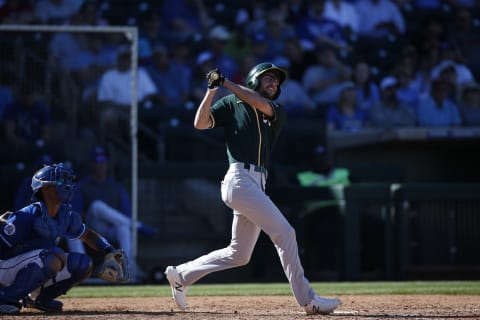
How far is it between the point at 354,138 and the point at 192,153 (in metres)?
2.46

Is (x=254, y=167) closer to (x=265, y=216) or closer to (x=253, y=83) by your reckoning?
(x=265, y=216)

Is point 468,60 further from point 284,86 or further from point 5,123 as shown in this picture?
point 5,123

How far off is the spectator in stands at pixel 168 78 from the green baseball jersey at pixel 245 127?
22.3 ft

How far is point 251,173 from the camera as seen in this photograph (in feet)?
21.1

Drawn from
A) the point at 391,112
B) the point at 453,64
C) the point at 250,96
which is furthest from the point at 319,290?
the point at 453,64

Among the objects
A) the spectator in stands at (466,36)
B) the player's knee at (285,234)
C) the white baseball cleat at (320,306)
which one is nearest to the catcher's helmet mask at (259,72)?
the player's knee at (285,234)

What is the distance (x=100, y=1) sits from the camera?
599 inches

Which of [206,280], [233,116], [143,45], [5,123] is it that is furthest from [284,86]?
[233,116]

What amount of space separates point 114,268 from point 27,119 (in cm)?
509

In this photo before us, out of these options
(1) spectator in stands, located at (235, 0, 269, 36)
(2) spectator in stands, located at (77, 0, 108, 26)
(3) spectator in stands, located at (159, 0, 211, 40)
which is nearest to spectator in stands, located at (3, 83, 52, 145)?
(2) spectator in stands, located at (77, 0, 108, 26)

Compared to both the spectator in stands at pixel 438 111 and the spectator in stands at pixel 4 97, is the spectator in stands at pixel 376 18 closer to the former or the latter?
the spectator in stands at pixel 438 111

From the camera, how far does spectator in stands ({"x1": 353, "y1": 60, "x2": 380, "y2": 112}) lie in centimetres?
1386

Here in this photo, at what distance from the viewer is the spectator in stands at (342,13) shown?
15273mm

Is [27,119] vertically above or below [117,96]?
below
